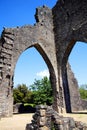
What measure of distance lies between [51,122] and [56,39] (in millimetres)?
11656

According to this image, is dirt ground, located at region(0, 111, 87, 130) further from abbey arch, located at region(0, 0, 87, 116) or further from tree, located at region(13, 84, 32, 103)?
tree, located at region(13, 84, 32, 103)

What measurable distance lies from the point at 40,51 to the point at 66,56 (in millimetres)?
2015

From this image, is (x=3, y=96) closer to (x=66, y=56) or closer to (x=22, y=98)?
(x=66, y=56)

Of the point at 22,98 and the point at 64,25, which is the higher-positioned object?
the point at 64,25

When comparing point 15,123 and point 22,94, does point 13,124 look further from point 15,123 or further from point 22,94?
point 22,94

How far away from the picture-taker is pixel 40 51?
14680 millimetres

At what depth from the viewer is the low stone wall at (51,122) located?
14.0 ft

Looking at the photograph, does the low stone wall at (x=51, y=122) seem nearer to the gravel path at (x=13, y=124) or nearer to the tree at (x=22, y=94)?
the gravel path at (x=13, y=124)

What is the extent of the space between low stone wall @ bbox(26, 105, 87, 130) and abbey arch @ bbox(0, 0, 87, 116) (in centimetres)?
719

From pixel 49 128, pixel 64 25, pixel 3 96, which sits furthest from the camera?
pixel 64 25

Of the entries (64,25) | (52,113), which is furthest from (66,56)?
(52,113)

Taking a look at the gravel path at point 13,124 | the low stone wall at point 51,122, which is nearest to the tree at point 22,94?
the gravel path at point 13,124

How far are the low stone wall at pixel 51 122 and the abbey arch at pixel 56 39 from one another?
7190 mm

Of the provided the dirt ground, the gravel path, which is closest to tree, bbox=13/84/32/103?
the dirt ground
